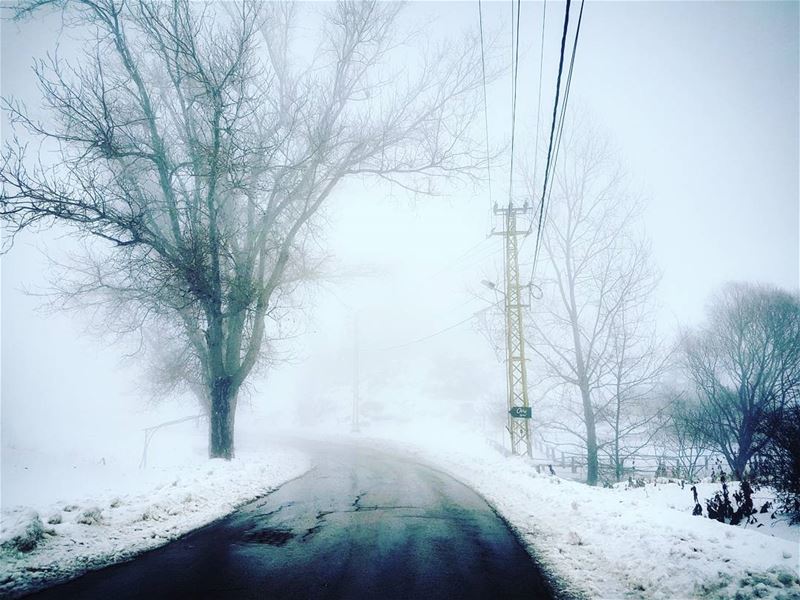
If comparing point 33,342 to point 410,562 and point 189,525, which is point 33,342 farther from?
point 410,562

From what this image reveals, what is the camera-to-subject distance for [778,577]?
3.58 m

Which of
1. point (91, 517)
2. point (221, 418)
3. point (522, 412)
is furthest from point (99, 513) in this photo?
point (522, 412)

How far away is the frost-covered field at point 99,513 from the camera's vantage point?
13.6 ft

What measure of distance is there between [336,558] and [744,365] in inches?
839

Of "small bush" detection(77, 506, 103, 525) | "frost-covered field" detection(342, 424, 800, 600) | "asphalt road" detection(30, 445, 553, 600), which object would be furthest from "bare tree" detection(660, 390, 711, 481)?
"small bush" detection(77, 506, 103, 525)

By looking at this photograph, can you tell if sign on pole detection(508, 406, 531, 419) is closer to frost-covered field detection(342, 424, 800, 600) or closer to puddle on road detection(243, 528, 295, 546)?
frost-covered field detection(342, 424, 800, 600)

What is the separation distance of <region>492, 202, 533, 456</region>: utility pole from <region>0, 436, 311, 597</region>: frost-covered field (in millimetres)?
9548

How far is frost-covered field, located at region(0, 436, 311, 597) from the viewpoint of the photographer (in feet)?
13.6

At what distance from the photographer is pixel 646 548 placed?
4.68 meters

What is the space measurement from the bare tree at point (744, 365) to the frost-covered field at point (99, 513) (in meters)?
19.0

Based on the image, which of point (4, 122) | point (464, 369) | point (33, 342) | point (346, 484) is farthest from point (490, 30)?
point (33, 342)

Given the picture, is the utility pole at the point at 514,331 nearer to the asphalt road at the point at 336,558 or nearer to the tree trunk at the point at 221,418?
the asphalt road at the point at 336,558

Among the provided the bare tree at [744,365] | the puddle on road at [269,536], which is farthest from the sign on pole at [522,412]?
the puddle on road at [269,536]

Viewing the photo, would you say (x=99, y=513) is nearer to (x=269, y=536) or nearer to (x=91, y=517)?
(x=91, y=517)
